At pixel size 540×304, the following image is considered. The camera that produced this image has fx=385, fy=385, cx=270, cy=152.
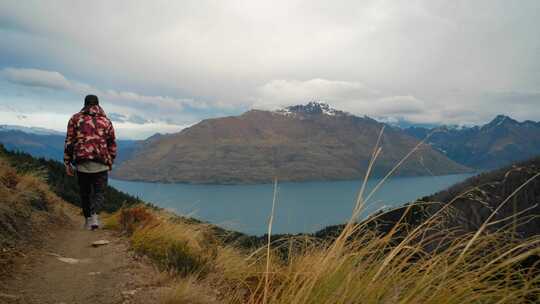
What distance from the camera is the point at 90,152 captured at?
7.18m

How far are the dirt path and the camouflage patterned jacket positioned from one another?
6.15 ft

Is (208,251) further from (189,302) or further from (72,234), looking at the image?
(72,234)

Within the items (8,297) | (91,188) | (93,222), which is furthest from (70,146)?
(8,297)

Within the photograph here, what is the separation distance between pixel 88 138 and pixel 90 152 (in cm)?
30

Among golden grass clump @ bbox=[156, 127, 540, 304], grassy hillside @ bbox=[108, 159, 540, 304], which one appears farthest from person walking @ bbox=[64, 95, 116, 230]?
golden grass clump @ bbox=[156, 127, 540, 304]

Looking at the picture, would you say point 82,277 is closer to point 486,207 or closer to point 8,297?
point 8,297

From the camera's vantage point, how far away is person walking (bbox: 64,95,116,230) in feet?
23.6

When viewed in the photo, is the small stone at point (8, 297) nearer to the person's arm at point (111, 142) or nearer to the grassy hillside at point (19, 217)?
the grassy hillside at point (19, 217)

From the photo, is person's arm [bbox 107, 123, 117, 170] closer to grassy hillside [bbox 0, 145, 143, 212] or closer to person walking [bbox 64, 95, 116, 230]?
person walking [bbox 64, 95, 116, 230]

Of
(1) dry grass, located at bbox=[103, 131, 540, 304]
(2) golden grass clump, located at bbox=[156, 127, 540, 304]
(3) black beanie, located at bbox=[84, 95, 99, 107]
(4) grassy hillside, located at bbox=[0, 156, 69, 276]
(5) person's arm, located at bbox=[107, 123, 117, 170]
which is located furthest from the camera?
(5) person's arm, located at bbox=[107, 123, 117, 170]

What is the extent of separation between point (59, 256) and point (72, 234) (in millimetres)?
2188

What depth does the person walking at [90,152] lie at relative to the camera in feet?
23.6

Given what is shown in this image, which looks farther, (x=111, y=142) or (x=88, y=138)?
(x=111, y=142)

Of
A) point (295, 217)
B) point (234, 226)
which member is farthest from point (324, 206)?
point (234, 226)
